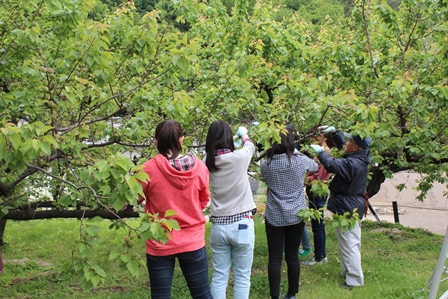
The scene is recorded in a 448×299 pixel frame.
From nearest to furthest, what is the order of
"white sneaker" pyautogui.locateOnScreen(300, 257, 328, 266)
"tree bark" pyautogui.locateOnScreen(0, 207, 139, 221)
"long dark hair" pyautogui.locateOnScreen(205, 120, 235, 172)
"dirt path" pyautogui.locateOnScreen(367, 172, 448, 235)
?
1. "long dark hair" pyautogui.locateOnScreen(205, 120, 235, 172)
2. "tree bark" pyautogui.locateOnScreen(0, 207, 139, 221)
3. "white sneaker" pyautogui.locateOnScreen(300, 257, 328, 266)
4. "dirt path" pyautogui.locateOnScreen(367, 172, 448, 235)

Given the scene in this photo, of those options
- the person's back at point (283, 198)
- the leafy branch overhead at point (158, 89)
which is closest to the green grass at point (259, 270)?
the person's back at point (283, 198)

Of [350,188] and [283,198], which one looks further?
[350,188]

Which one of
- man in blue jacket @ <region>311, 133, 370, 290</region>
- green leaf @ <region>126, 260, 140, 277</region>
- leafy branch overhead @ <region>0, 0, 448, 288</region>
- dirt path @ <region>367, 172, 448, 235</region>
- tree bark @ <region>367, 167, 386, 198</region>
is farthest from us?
dirt path @ <region>367, 172, 448, 235</region>

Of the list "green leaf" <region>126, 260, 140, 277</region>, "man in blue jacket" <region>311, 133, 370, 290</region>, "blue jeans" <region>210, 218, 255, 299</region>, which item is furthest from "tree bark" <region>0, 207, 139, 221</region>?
"green leaf" <region>126, 260, 140, 277</region>

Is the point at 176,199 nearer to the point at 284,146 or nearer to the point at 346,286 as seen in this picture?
the point at 284,146

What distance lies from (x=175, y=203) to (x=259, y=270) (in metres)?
2.94

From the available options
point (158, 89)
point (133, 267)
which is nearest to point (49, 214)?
point (158, 89)

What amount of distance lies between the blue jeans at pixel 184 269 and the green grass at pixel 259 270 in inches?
21.7

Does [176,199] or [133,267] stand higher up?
[176,199]

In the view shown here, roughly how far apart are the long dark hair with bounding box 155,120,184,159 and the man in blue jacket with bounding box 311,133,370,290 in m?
1.75

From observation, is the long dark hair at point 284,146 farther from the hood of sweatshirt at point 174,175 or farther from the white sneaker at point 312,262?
the white sneaker at point 312,262

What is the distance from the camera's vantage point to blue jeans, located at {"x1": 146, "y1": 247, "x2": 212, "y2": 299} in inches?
119

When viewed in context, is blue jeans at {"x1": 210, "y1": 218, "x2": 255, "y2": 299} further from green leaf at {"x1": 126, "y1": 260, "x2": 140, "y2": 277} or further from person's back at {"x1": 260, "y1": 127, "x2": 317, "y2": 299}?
green leaf at {"x1": 126, "y1": 260, "x2": 140, "y2": 277}

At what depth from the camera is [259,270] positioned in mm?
5617
